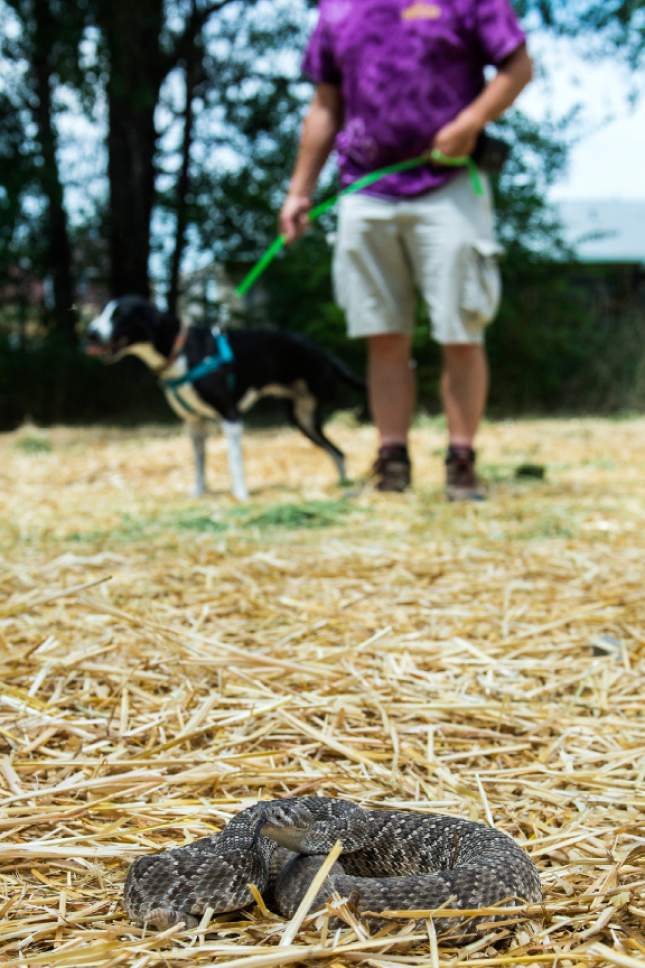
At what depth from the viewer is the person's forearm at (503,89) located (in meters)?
4.31

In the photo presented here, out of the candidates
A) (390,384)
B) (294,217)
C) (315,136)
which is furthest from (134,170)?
(390,384)

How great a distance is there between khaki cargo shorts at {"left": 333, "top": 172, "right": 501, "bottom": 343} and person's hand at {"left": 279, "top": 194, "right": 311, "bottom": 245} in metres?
0.18

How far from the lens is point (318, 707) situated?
2.04 metres

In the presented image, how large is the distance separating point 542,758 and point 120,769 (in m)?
0.77

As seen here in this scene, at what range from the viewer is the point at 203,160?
1484 cm

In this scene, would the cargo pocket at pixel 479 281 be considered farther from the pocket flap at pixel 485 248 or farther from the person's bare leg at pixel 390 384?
the person's bare leg at pixel 390 384

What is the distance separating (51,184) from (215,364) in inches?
305

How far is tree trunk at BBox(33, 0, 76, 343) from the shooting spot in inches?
455

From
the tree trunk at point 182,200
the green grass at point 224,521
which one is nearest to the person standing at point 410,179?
the green grass at point 224,521

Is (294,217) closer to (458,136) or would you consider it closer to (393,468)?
(458,136)

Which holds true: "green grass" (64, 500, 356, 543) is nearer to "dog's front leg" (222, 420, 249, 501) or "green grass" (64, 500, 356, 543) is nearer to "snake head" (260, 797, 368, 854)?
"dog's front leg" (222, 420, 249, 501)

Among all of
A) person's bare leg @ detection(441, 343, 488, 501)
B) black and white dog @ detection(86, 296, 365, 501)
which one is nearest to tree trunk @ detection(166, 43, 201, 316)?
black and white dog @ detection(86, 296, 365, 501)

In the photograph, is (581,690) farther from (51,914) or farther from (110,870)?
(51,914)

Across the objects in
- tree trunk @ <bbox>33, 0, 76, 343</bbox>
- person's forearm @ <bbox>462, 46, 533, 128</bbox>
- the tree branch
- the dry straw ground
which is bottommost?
the dry straw ground
